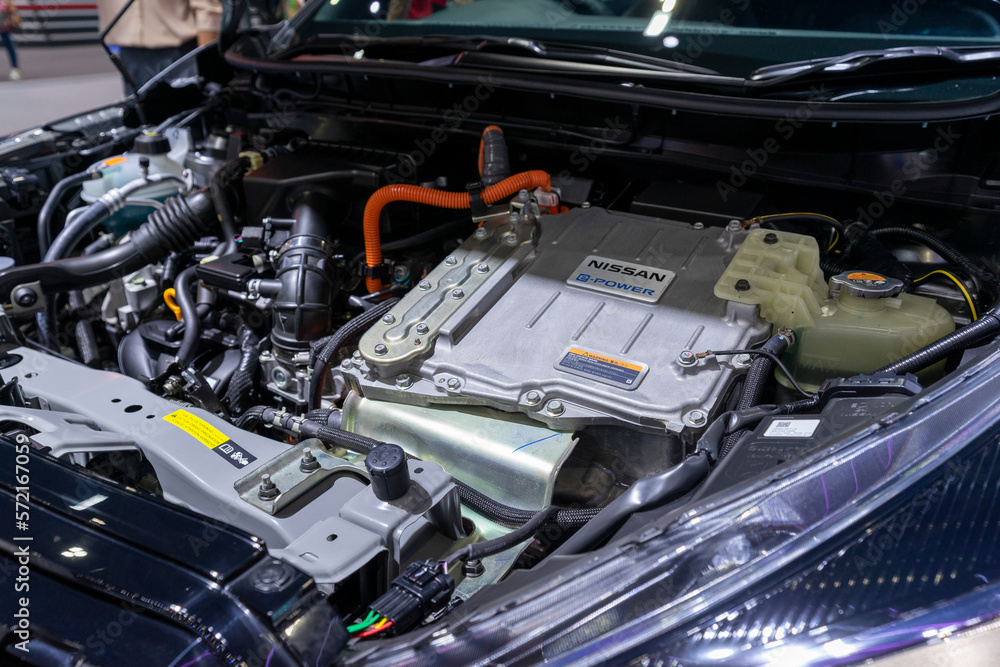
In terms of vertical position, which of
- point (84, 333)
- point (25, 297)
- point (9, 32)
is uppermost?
point (9, 32)

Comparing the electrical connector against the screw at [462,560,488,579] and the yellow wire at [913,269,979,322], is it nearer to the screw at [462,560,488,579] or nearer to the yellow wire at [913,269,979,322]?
the screw at [462,560,488,579]

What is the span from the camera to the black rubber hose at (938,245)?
145 cm

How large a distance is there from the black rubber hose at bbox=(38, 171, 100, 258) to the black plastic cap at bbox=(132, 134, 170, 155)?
176 mm

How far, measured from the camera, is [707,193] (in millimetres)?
1750

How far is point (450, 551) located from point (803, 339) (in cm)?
79

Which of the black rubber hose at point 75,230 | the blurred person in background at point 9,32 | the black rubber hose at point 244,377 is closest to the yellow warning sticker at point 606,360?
the black rubber hose at point 244,377

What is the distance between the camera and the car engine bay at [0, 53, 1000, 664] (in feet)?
3.58

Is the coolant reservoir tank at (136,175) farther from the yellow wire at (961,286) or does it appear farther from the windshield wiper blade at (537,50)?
the yellow wire at (961,286)

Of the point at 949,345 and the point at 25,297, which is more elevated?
the point at 949,345

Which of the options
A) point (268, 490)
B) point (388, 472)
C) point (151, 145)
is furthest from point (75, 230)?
point (388, 472)

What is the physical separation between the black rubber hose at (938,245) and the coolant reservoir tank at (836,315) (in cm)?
19

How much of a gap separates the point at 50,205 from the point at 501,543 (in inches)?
Result: 86.5

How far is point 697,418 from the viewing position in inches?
45.8

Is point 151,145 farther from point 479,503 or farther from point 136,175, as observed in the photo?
point 479,503
